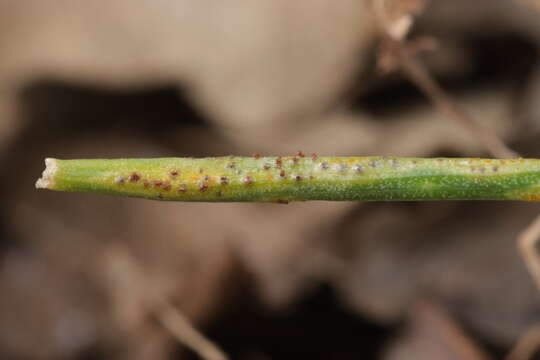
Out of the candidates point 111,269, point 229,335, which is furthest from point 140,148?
point 229,335

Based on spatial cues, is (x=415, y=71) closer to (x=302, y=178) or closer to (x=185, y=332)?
(x=302, y=178)

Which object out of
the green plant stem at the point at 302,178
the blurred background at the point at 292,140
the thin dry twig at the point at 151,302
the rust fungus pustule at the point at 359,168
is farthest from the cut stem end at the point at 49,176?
the blurred background at the point at 292,140

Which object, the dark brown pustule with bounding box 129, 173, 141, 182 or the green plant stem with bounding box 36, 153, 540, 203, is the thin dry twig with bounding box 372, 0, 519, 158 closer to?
the green plant stem with bounding box 36, 153, 540, 203

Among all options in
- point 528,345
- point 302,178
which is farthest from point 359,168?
point 528,345

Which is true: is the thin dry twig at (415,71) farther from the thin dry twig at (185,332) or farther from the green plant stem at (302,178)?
the thin dry twig at (185,332)

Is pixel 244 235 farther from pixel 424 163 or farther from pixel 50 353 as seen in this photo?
A: pixel 424 163

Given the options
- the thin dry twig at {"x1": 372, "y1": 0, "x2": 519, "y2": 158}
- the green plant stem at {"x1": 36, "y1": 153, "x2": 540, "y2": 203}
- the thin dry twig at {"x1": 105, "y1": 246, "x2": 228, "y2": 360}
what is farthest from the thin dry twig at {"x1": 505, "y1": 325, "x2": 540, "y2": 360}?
the green plant stem at {"x1": 36, "y1": 153, "x2": 540, "y2": 203}

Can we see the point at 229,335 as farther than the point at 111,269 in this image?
No
